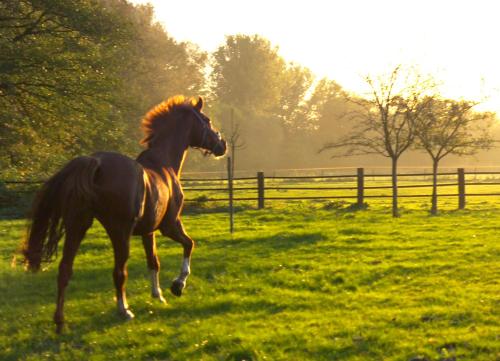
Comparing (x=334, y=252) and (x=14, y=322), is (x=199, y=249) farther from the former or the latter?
(x=14, y=322)

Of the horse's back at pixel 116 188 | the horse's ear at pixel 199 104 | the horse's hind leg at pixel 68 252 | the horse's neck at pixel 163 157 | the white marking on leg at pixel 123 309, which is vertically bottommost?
the white marking on leg at pixel 123 309

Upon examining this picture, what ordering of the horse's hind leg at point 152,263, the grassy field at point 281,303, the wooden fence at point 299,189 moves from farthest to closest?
the wooden fence at point 299,189, the horse's hind leg at point 152,263, the grassy field at point 281,303

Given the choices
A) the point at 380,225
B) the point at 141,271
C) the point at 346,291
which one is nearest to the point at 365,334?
the point at 346,291

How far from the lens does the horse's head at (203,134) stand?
7850mm

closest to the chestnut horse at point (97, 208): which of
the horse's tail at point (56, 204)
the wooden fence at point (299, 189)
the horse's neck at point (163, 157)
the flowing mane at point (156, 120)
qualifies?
the horse's tail at point (56, 204)

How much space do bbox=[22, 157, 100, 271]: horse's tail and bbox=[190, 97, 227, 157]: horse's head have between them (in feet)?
8.57

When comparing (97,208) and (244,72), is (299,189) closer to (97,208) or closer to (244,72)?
(97,208)

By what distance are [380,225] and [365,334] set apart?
9422 mm

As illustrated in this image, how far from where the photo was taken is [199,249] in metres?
10.7

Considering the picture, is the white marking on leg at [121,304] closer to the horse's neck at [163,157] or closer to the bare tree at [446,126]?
the horse's neck at [163,157]

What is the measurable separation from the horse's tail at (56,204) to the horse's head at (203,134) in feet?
8.57

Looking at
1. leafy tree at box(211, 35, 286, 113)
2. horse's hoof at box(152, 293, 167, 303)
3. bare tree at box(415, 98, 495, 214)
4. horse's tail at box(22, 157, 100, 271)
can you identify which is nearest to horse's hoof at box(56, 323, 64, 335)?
horse's tail at box(22, 157, 100, 271)

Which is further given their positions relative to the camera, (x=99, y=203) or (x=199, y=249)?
(x=199, y=249)

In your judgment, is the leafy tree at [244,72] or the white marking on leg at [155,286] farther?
the leafy tree at [244,72]
